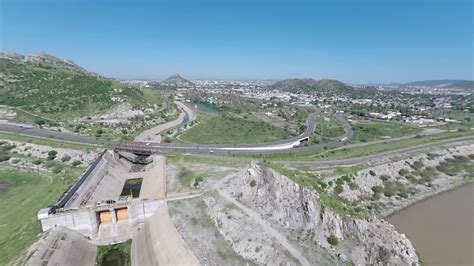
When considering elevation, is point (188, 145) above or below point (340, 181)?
above

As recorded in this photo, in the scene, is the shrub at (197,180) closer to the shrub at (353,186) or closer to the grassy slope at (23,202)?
the grassy slope at (23,202)

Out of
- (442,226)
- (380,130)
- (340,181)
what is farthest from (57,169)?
(380,130)

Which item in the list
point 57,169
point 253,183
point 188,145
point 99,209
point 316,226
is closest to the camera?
point 316,226

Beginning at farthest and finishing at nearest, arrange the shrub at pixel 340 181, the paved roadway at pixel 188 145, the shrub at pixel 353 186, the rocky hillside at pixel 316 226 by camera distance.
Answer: the paved roadway at pixel 188 145 → the shrub at pixel 353 186 → the shrub at pixel 340 181 → the rocky hillside at pixel 316 226

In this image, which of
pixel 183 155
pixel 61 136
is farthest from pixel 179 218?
pixel 61 136

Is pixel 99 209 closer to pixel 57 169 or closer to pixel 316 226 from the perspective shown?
pixel 57 169

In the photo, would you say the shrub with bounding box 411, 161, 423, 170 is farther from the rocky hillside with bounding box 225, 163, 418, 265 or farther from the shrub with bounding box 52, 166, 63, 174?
the shrub with bounding box 52, 166, 63, 174

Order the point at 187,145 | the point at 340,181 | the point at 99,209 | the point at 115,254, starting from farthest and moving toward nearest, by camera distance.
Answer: the point at 187,145, the point at 340,181, the point at 99,209, the point at 115,254

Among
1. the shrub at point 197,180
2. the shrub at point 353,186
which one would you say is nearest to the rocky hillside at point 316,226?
the shrub at point 197,180

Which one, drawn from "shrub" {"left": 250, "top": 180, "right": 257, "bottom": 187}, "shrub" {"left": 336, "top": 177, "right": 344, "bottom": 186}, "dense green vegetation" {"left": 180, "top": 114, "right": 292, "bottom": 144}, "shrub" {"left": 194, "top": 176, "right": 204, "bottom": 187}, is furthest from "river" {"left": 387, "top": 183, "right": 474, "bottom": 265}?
"dense green vegetation" {"left": 180, "top": 114, "right": 292, "bottom": 144}
